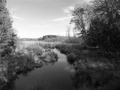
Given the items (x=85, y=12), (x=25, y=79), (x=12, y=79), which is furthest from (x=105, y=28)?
(x=85, y=12)

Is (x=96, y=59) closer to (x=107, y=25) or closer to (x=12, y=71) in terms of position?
(x=107, y=25)

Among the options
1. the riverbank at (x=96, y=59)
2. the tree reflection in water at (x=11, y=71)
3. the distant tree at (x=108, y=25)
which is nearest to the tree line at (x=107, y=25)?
the distant tree at (x=108, y=25)

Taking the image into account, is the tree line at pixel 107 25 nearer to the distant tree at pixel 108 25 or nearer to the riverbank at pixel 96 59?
the distant tree at pixel 108 25

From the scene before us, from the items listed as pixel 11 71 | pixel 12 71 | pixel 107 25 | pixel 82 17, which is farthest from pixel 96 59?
pixel 82 17

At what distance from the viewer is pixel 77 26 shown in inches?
1391

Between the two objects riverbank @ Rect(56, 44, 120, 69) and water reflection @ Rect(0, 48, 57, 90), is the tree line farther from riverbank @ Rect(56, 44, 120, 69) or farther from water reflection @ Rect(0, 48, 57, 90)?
water reflection @ Rect(0, 48, 57, 90)

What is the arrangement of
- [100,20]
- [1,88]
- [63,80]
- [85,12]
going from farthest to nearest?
1. [85,12]
2. [100,20]
3. [63,80]
4. [1,88]

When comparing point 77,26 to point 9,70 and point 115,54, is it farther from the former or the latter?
point 9,70

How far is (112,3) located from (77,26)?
2011cm

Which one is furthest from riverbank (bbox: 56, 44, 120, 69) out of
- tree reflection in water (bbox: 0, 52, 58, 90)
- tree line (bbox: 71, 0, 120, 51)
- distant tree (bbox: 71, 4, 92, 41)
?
distant tree (bbox: 71, 4, 92, 41)

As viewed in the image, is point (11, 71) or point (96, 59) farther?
point (96, 59)

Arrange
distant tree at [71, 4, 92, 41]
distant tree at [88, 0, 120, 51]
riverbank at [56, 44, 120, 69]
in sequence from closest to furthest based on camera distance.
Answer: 1. riverbank at [56, 44, 120, 69]
2. distant tree at [88, 0, 120, 51]
3. distant tree at [71, 4, 92, 41]

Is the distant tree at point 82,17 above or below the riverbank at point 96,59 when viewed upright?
above

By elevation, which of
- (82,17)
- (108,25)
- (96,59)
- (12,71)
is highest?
(82,17)
